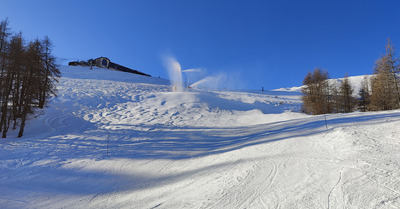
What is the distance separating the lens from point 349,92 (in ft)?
98.4

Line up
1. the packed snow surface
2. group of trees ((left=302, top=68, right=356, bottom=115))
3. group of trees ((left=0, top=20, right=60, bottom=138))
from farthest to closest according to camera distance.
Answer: group of trees ((left=302, top=68, right=356, bottom=115)), group of trees ((left=0, top=20, right=60, bottom=138)), the packed snow surface

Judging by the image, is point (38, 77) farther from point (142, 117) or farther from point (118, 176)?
point (118, 176)

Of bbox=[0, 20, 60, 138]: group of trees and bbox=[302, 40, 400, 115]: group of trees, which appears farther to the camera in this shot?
bbox=[302, 40, 400, 115]: group of trees

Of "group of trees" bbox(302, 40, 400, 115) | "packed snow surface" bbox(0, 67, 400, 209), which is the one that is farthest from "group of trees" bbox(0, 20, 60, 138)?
"group of trees" bbox(302, 40, 400, 115)

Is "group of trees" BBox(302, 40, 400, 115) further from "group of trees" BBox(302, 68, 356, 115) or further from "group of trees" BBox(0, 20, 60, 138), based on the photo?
"group of trees" BBox(0, 20, 60, 138)

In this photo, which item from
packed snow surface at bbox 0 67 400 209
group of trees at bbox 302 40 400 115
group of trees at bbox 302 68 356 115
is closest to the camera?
packed snow surface at bbox 0 67 400 209

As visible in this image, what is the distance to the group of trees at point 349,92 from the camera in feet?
62.1

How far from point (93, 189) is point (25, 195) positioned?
194cm

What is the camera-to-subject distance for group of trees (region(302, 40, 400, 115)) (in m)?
18.9

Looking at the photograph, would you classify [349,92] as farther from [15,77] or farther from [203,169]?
[15,77]

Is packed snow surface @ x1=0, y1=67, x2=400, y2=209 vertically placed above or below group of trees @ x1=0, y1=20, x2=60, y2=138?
below

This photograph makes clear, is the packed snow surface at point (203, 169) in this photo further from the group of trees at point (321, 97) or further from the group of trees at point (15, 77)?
the group of trees at point (321, 97)

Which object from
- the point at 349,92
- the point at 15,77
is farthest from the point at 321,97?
the point at 15,77

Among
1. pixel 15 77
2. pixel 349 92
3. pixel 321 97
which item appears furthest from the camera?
pixel 349 92
